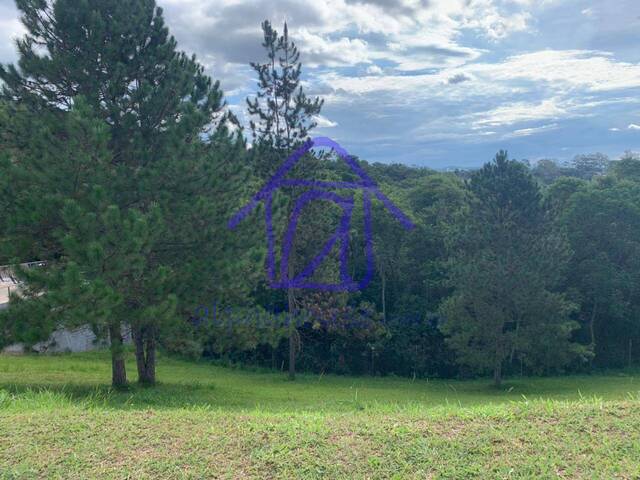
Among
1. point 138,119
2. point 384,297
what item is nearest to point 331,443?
point 138,119

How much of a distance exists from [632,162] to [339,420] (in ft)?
116

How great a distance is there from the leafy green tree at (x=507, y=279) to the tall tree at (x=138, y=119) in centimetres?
1134

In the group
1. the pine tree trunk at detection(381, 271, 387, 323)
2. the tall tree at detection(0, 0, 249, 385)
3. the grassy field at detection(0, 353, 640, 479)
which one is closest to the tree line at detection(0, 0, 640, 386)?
the tall tree at detection(0, 0, 249, 385)

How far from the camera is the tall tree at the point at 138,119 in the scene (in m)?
9.50

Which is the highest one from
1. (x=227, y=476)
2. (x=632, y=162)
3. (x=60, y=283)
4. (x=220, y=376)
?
(x=632, y=162)

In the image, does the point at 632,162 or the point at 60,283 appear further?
the point at 632,162

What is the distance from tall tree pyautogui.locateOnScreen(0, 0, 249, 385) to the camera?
374 inches

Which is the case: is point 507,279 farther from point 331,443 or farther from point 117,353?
point 331,443

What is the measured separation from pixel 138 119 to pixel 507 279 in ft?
43.5

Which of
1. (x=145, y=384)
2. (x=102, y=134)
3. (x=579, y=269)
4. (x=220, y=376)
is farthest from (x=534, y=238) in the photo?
(x=102, y=134)

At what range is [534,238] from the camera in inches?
735

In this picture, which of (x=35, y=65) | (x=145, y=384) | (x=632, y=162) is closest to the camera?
(x=35, y=65)

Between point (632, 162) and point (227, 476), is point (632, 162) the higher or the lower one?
the higher one

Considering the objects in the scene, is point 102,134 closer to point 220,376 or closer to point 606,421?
point 606,421
